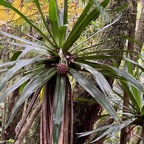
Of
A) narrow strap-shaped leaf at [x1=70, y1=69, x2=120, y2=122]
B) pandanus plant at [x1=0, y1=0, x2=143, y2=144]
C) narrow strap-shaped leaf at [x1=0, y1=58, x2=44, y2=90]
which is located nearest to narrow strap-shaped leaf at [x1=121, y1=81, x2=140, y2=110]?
pandanus plant at [x1=0, y1=0, x2=143, y2=144]

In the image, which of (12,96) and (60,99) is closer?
(60,99)

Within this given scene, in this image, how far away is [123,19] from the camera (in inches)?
74.2

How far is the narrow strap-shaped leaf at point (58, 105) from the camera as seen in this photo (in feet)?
3.50

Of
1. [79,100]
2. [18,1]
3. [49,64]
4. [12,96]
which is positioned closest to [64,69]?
[49,64]

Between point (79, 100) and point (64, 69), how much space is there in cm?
43

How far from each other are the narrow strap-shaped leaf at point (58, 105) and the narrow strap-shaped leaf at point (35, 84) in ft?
0.14

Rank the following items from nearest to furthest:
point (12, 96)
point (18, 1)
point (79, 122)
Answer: point (79, 122) → point (18, 1) → point (12, 96)

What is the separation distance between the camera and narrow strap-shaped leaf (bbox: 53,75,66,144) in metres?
1.07

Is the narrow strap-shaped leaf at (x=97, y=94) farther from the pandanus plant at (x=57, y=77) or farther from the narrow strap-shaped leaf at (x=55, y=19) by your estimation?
the narrow strap-shaped leaf at (x=55, y=19)

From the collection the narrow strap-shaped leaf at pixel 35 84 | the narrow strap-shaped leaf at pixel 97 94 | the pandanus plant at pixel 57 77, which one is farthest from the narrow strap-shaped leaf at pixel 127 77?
the narrow strap-shaped leaf at pixel 35 84

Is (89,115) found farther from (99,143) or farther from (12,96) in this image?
(12,96)

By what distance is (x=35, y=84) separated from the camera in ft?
3.76

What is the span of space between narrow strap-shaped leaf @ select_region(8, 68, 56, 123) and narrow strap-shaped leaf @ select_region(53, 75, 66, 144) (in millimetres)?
43

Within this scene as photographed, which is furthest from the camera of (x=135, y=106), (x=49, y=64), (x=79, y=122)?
(x=79, y=122)
